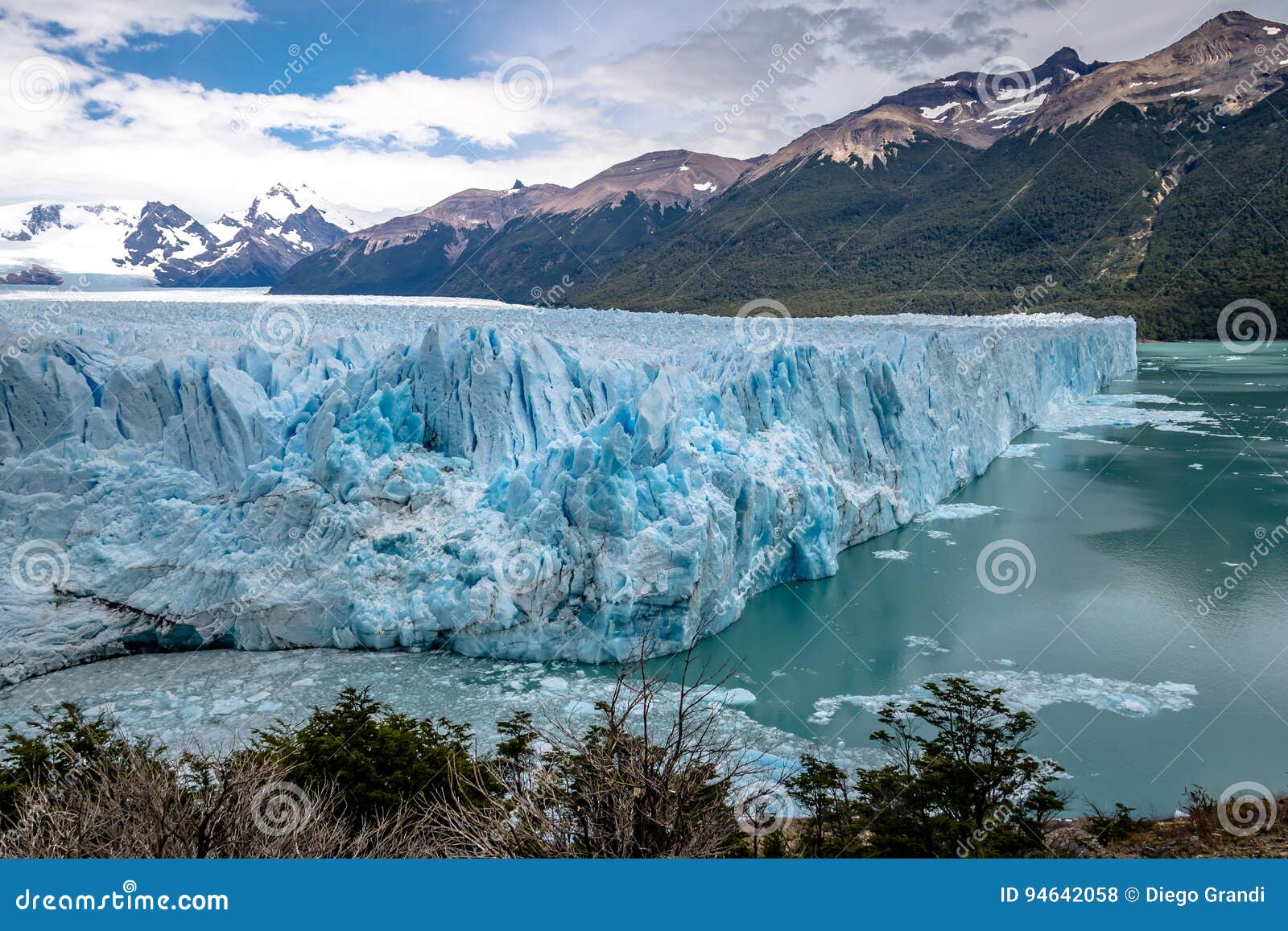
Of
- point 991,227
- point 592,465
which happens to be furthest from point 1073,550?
point 991,227

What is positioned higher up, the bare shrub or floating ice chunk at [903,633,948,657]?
the bare shrub

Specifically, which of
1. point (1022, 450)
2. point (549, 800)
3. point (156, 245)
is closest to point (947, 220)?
point (1022, 450)

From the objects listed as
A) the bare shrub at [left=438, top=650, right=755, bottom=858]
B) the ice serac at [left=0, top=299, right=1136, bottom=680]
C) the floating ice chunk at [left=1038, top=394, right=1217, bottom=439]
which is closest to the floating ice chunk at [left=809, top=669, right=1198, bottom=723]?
the ice serac at [left=0, top=299, right=1136, bottom=680]

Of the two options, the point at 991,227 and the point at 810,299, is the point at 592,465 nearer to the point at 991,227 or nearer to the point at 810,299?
the point at 810,299

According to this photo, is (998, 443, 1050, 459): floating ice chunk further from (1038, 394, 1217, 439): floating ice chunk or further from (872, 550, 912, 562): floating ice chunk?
(872, 550, 912, 562): floating ice chunk

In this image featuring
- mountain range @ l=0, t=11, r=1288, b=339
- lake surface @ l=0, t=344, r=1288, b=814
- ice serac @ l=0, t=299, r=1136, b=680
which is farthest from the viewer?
mountain range @ l=0, t=11, r=1288, b=339

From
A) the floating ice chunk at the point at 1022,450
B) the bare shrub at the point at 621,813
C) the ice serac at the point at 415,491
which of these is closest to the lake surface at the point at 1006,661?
the ice serac at the point at 415,491

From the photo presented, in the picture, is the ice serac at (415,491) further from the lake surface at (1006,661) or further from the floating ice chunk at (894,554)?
the floating ice chunk at (894,554)

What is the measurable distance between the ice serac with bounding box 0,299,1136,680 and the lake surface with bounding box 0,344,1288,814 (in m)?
0.41

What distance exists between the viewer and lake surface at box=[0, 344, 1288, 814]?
25.4 feet

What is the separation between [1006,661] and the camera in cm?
946

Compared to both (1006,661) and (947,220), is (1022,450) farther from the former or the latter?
(947,220)

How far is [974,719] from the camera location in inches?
264

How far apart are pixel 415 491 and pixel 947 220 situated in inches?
1840
